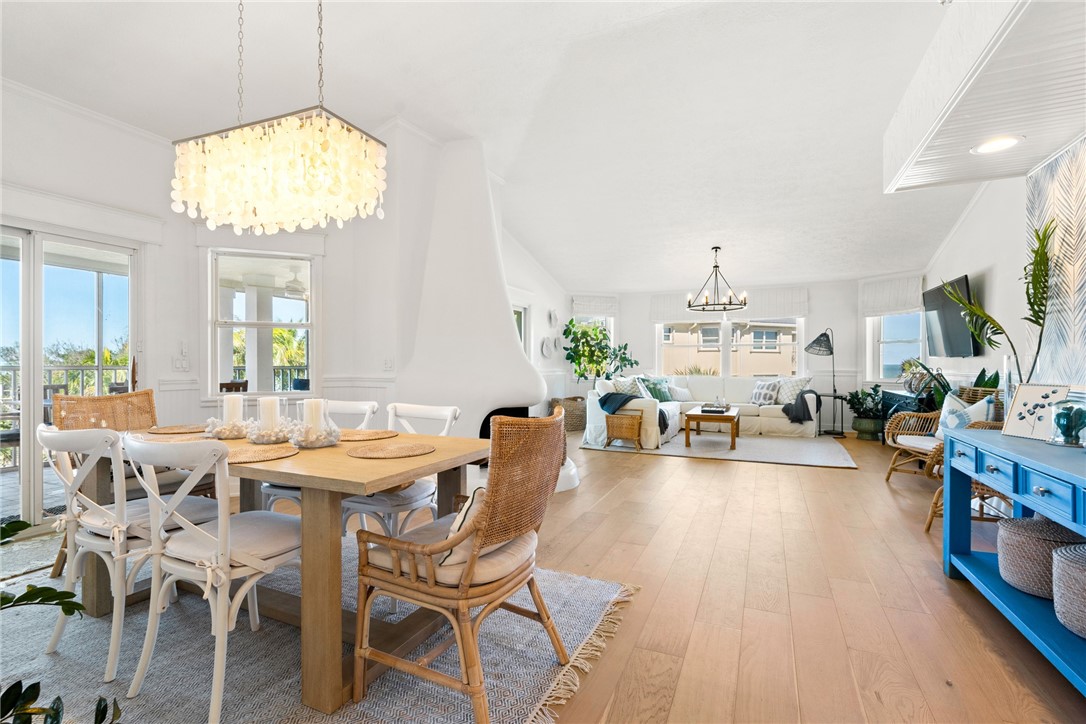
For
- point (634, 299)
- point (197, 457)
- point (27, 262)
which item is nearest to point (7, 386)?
point (27, 262)

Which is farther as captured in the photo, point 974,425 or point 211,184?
point 974,425

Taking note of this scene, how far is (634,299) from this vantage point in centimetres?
864

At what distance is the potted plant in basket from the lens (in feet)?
21.7

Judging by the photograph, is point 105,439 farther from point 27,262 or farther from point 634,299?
point 634,299

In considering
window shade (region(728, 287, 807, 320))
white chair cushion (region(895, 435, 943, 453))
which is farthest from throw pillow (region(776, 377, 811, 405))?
white chair cushion (region(895, 435, 943, 453))

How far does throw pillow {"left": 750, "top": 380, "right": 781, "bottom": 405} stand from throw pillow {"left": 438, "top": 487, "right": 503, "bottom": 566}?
267 inches

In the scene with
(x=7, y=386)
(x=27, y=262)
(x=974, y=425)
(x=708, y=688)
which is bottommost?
(x=708, y=688)

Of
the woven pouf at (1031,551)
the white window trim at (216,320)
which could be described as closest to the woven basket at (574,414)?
the white window trim at (216,320)

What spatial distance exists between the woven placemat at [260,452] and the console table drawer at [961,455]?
9.42 ft

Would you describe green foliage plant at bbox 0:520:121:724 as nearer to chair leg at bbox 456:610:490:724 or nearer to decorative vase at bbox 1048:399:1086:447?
chair leg at bbox 456:610:490:724

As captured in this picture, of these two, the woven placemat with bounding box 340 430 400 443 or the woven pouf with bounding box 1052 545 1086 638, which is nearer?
the woven pouf with bounding box 1052 545 1086 638

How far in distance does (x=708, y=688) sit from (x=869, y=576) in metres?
A: 1.34

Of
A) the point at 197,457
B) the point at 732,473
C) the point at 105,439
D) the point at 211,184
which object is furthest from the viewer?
the point at 732,473

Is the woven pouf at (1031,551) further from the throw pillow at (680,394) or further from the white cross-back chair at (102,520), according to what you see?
the throw pillow at (680,394)
